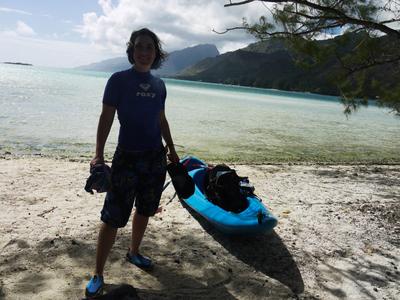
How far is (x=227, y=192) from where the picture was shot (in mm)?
5461

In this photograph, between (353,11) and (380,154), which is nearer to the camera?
(353,11)

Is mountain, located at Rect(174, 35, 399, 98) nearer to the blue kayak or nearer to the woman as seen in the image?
the blue kayak

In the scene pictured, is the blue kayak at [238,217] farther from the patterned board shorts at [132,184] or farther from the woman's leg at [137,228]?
the patterned board shorts at [132,184]

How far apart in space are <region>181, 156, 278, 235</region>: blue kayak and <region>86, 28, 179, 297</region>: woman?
1.50m

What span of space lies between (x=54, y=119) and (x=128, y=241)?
51.7 feet

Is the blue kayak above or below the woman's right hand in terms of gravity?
below

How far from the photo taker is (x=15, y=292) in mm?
3363

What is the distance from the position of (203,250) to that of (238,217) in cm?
62

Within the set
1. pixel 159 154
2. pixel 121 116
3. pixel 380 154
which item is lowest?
pixel 380 154

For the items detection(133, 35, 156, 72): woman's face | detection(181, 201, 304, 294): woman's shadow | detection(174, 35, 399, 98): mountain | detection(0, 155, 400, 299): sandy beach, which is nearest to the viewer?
detection(133, 35, 156, 72): woman's face

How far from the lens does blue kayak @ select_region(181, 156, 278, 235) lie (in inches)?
181

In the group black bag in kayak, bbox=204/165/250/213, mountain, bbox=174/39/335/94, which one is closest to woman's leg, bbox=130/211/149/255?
black bag in kayak, bbox=204/165/250/213

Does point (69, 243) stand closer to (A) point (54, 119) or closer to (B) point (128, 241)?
(B) point (128, 241)

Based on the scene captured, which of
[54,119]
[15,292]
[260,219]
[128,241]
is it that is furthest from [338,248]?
[54,119]
